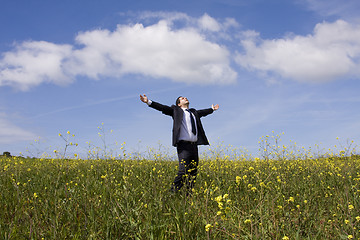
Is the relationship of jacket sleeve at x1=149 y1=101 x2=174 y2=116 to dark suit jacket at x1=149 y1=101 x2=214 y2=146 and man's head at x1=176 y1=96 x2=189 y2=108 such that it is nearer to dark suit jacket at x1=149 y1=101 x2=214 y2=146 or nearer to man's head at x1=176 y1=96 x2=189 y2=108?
dark suit jacket at x1=149 y1=101 x2=214 y2=146

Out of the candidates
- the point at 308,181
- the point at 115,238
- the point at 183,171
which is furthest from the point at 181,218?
the point at 308,181

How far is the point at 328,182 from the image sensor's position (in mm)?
6488

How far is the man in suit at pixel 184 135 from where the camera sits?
6.30 metres

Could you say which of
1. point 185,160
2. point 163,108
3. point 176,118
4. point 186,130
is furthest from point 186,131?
point 163,108

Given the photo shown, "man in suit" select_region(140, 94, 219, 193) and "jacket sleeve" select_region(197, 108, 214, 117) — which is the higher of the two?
"jacket sleeve" select_region(197, 108, 214, 117)

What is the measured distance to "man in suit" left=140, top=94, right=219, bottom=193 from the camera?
20.7ft

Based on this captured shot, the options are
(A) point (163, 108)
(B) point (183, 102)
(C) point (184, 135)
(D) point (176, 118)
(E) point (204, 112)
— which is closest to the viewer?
(C) point (184, 135)

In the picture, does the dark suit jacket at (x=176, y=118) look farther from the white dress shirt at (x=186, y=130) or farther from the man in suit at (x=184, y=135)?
the white dress shirt at (x=186, y=130)

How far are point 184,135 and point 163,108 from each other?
892mm

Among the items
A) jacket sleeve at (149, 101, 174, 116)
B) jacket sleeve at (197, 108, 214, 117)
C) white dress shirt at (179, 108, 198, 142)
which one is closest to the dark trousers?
white dress shirt at (179, 108, 198, 142)

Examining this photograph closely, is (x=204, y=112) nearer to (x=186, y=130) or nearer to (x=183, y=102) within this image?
(x=183, y=102)

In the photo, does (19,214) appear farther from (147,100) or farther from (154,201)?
(147,100)

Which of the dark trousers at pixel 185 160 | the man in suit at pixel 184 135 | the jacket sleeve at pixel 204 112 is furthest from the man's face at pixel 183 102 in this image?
the dark trousers at pixel 185 160

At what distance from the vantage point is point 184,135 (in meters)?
6.51
